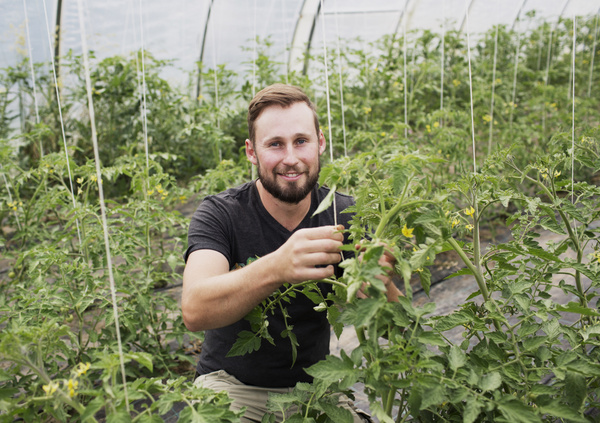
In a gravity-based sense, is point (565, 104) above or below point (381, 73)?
below

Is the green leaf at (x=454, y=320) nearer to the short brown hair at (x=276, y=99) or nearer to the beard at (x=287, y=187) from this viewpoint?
the beard at (x=287, y=187)

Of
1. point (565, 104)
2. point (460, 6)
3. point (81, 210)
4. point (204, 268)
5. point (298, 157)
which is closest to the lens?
point (204, 268)

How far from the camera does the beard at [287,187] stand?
1567 millimetres

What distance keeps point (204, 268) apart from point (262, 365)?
17.0 inches

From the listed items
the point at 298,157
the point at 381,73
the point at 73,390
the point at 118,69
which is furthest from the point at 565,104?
the point at 73,390

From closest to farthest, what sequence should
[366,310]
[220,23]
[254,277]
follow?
[366,310], [254,277], [220,23]

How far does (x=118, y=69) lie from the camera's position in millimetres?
4750

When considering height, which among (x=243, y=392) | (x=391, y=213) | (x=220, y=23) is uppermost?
(x=220, y=23)

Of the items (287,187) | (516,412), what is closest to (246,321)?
(287,187)

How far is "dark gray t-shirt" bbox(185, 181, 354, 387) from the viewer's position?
62.7 inches

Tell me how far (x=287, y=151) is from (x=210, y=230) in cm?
36

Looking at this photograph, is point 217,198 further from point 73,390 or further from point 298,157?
point 73,390

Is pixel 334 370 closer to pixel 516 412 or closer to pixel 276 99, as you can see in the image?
pixel 516 412

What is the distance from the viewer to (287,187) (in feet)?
5.14
